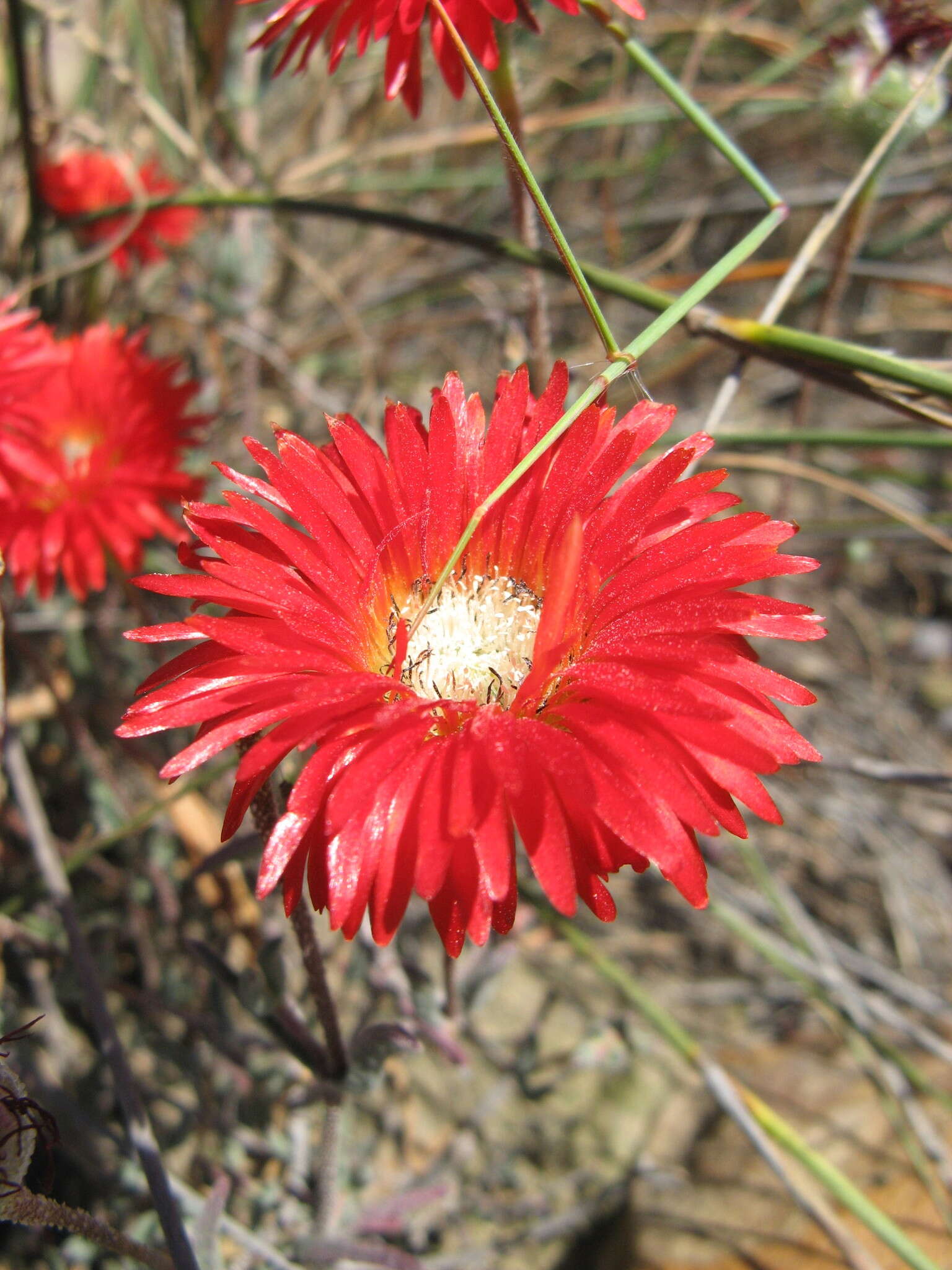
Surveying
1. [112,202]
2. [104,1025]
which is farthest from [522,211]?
[112,202]

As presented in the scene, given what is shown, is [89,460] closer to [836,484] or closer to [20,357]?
[20,357]

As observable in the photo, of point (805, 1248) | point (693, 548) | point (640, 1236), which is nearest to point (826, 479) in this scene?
point (693, 548)

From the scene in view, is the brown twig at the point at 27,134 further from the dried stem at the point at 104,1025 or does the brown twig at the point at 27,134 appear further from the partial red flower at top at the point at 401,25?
the dried stem at the point at 104,1025

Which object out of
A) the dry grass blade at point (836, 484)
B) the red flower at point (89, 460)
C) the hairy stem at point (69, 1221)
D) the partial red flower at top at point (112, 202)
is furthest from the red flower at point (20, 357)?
the dry grass blade at point (836, 484)

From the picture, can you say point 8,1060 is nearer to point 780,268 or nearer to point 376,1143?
point 376,1143

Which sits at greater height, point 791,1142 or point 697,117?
point 697,117

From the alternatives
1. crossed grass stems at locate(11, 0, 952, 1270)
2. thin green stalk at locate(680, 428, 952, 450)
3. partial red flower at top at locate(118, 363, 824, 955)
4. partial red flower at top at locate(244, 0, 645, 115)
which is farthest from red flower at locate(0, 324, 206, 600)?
thin green stalk at locate(680, 428, 952, 450)
